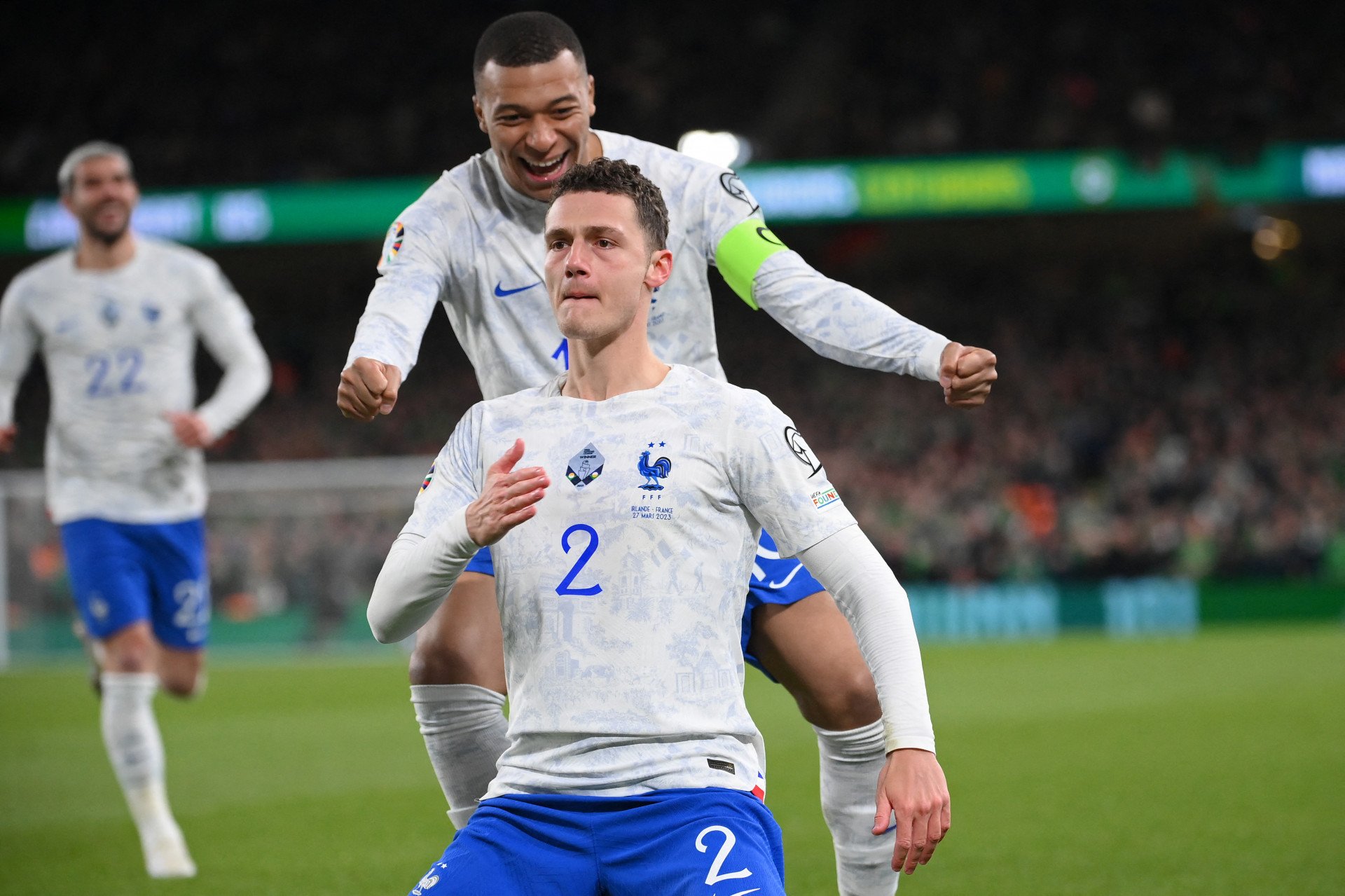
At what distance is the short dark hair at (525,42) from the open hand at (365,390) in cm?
90

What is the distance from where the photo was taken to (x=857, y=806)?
3908 mm

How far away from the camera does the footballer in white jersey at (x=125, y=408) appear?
20.0 feet

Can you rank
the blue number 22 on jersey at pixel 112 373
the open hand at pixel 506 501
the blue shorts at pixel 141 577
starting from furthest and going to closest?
the blue number 22 on jersey at pixel 112 373, the blue shorts at pixel 141 577, the open hand at pixel 506 501

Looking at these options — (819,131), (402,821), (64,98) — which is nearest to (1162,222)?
(819,131)

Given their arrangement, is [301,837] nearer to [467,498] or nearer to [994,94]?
[467,498]

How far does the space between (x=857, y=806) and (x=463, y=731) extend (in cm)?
99

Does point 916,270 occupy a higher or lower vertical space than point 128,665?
higher

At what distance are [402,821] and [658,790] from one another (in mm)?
4463

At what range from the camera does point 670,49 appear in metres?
24.3

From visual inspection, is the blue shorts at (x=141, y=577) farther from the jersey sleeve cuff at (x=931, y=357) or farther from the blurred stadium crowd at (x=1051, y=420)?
the blurred stadium crowd at (x=1051, y=420)

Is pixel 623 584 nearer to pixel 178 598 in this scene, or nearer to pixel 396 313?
pixel 396 313

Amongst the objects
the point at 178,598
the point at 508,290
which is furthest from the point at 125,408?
the point at 508,290

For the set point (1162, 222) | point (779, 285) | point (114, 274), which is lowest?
point (779, 285)

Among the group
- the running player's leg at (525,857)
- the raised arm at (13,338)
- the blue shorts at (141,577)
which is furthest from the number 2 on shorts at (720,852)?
the raised arm at (13,338)
